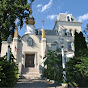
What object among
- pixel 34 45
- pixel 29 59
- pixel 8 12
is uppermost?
pixel 8 12

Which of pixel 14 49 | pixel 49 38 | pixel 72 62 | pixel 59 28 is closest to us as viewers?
pixel 72 62

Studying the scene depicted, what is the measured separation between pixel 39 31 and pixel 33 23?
5.77 meters

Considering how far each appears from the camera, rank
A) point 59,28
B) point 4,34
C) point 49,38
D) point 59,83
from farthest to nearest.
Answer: point 59,28, point 49,38, point 4,34, point 59,83

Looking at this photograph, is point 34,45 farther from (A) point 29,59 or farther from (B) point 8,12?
(B) point 8,12

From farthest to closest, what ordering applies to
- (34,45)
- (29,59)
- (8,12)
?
(29,59) < (34,45) < (8,12)

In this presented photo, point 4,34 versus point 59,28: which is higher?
point 59,28

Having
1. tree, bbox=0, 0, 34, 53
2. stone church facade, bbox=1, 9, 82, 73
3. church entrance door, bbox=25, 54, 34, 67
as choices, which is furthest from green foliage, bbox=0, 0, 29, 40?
church entrance door, bbox=25, 54, 34, 67

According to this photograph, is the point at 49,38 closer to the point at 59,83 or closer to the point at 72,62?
the point at 72,62

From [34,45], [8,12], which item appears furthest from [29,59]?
[8,12]

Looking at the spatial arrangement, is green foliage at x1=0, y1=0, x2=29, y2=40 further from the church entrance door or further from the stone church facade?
the church entrance door

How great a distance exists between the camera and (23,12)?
65.6 feet

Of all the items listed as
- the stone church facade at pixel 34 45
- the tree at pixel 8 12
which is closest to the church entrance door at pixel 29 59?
the stone church facade at pixel 34 45

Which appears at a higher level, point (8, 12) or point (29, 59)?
point (8, 12)

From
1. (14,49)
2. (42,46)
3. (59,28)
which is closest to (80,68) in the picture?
(42,46)
